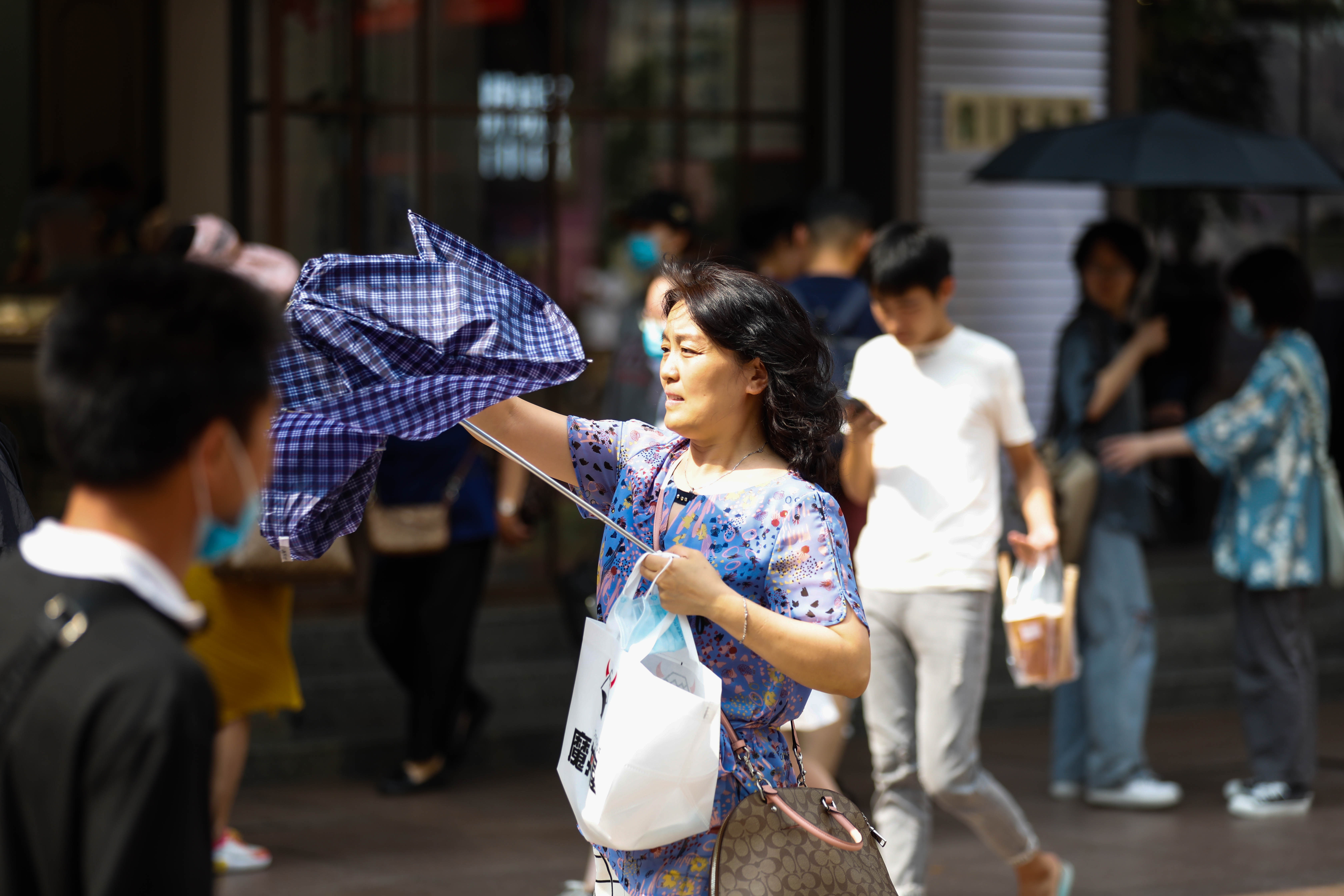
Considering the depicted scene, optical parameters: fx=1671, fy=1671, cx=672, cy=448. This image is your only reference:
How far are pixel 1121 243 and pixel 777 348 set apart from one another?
4157mm

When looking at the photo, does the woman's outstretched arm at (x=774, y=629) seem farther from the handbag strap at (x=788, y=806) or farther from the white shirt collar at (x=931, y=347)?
the white shirt collar at (x=931, y=347)

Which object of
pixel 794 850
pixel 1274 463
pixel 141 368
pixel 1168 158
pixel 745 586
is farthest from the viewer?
pixel 1168 158

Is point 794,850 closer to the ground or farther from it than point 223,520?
closer to the ground

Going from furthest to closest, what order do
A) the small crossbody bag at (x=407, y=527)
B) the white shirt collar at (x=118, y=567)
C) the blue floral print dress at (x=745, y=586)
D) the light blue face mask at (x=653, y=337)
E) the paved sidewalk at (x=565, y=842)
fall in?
the small crossbody bag at (x=407, y=527), the paved sidewalk at (x=565, y=842), the light blue face mask at (x=653, y=337), the blue floral print dress at (x=745, y=586), the white shirt collar at (x=118, y=567)

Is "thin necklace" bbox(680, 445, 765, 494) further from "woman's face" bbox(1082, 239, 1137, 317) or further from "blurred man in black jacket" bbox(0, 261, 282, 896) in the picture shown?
"woman's face" bbox(1082, 239, 1137, 317)

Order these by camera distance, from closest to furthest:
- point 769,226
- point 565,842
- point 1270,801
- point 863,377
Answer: point 863,377, point 565,842, point 1270,801, point 769,226

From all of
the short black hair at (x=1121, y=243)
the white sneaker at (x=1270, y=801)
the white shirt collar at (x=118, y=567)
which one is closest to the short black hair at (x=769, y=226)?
the short black hair at (x=1121, y=243)

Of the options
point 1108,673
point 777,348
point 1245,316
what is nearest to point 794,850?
point 777,348

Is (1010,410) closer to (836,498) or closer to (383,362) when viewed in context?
(836,498)

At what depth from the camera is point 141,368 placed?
65.4 inches

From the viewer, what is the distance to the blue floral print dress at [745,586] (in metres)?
2.91

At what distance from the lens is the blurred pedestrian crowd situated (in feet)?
5.40

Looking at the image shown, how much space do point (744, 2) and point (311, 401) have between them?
21.4ft

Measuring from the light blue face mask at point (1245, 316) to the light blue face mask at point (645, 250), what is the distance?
7.88ft
